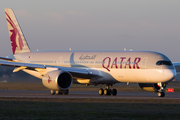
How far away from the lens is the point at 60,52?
140 feet

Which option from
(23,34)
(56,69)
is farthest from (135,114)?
(23,34)

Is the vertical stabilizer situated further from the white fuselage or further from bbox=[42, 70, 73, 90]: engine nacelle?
bbox=[42, 70, 73, 90]: engine nacelle

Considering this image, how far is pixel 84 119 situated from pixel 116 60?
796 inches

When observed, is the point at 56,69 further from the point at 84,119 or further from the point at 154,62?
the point at 84,119

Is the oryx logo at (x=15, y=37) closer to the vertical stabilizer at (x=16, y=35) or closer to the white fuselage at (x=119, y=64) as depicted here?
the vertical stabilizer at (x=16, y=35)

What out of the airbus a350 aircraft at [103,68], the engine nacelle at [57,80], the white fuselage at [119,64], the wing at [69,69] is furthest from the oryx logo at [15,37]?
the engine nacelle at [57,80]

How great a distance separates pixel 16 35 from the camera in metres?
46.8

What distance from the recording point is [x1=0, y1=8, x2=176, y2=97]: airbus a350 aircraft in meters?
34.5

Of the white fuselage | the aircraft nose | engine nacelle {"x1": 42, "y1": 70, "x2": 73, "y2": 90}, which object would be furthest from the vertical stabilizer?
the aircraft nose

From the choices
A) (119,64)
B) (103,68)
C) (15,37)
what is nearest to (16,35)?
(15,37)

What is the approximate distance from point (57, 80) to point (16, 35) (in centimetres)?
1474

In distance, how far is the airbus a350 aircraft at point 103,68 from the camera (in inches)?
1359

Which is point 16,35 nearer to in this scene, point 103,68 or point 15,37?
point 15,37

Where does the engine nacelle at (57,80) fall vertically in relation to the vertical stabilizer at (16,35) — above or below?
below
